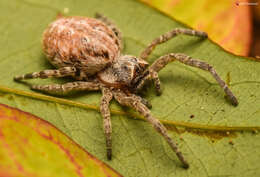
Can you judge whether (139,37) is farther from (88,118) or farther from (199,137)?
(199,137)

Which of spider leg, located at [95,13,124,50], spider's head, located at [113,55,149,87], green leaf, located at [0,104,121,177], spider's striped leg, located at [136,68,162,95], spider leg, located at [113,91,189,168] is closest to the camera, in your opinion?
green leaf, located at [0,104,121,177]

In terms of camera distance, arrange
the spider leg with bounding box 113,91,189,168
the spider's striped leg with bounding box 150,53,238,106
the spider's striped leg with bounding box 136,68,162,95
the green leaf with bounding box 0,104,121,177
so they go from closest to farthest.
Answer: the green leaf with bounding box 0,104,121,177 → the spider leg with bounding box 113,91,189,168 → the spider's striped leg with bounding box 150,53,238,106 → the spider's striped leg with bounding box 136,68,162,95

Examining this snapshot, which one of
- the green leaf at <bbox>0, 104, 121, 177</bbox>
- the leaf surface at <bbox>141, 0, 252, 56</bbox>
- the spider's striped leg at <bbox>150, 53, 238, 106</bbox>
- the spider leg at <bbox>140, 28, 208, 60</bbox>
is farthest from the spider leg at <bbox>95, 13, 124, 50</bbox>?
the green leaf at <bbox>0, 104, 121, 177</bbox>

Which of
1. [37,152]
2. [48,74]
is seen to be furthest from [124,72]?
[37,152]

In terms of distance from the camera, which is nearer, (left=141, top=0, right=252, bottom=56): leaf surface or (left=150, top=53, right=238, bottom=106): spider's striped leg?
(left=150, top=53, right=238, bottom=106): spider's striped leg

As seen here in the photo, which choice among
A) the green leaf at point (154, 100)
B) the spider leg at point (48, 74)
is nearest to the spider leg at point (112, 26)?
the green leaf at point (154, 100)

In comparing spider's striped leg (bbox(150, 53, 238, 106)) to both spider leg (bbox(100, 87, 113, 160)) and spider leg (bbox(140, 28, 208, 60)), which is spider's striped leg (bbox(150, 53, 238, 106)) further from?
spider leg (bbox(100, 87, 113, 160))

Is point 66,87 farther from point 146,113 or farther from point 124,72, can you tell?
point 146,113
